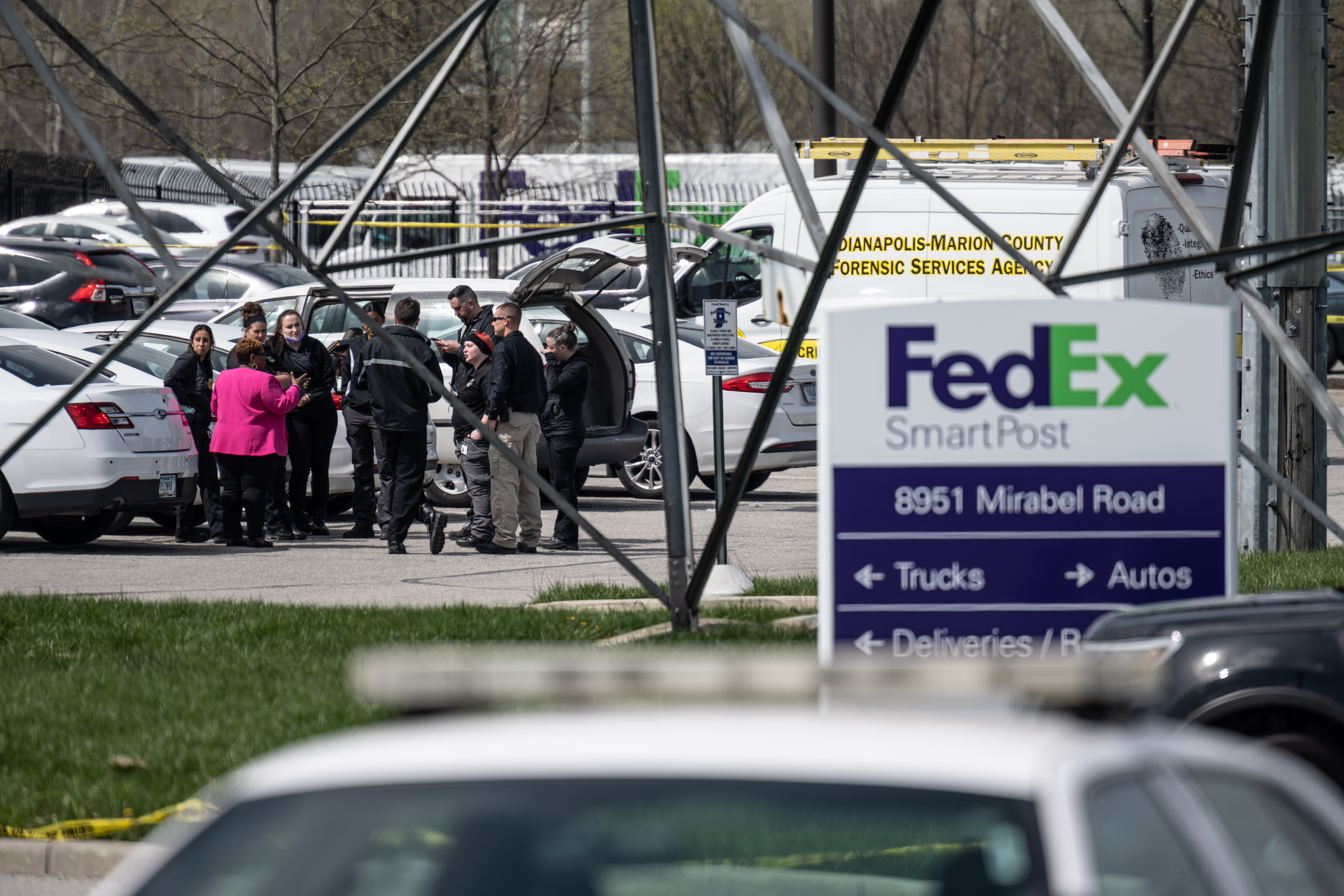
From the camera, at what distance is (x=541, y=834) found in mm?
2137

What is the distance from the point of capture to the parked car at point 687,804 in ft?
6.73

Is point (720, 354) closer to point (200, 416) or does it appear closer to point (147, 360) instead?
point (200, 416)

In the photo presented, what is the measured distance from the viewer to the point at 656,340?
802cm

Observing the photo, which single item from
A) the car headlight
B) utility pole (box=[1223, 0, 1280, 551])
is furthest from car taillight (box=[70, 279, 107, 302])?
the car headlight

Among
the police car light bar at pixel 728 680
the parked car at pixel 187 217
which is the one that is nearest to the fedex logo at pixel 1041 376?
the police car light bar at pixel 728 680

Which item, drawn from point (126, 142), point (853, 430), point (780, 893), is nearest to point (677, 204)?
point (126, 142)

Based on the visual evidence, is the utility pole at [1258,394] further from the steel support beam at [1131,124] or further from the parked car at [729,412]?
the steel support beam at [1131,124]

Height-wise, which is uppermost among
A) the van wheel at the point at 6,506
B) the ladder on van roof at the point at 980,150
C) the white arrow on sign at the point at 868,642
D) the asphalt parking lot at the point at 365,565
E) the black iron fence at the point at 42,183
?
the black iron fence at the point at 42,183

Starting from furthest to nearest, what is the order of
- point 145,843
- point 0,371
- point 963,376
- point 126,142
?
point 126,142 < point 0,371 < point 963,376 < point 145,843

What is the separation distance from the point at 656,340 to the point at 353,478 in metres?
6.76

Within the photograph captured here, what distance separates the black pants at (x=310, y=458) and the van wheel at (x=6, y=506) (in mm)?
2165

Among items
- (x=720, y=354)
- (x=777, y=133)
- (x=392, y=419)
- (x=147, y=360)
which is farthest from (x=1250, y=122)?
(x=147, y=360)

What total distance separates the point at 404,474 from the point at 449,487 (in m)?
2.36

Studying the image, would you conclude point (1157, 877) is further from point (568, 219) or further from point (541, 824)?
point (568, 219)
